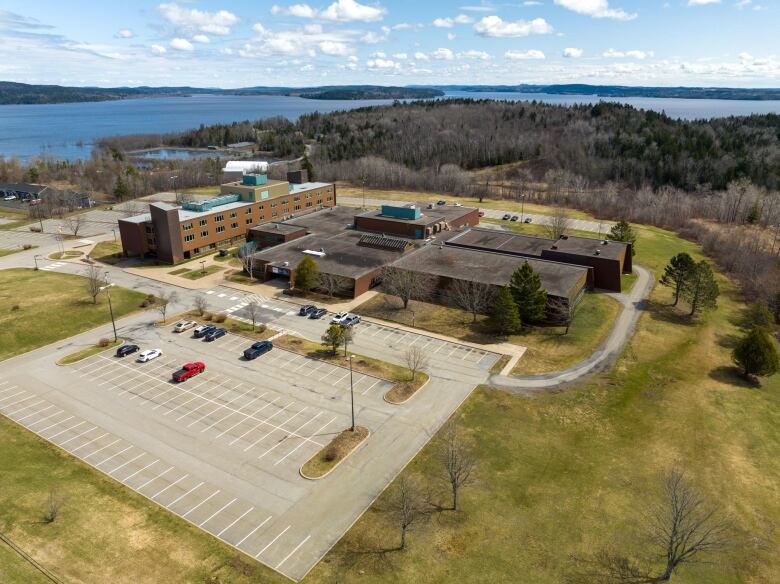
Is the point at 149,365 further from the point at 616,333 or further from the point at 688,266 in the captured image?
the point at 688,266

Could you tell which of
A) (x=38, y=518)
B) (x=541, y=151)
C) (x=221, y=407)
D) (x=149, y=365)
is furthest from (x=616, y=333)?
(x=541, y=151)

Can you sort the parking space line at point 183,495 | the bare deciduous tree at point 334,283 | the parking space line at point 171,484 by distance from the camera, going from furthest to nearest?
the bare deciduous tree at point 334,283
the parking space line at point 171,484
the parking space line at point 183,495

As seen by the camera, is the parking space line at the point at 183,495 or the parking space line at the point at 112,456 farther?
the parking space line at the point at 112,456

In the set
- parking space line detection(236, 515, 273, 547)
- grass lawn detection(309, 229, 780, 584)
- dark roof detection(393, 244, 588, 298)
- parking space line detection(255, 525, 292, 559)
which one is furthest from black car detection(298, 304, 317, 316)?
parking space line detection(255, 525, 292, 559)

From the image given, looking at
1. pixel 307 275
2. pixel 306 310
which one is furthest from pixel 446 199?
pixel 306 310

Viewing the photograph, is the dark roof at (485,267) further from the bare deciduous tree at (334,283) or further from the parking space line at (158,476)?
the parking space line at (158,476)

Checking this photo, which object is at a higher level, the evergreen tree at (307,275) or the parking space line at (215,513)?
the evergreen tree at (307,275)

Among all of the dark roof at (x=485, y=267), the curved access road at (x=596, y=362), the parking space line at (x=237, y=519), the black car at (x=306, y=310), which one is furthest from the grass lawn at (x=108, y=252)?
the curved access road at (x=596, y=362)

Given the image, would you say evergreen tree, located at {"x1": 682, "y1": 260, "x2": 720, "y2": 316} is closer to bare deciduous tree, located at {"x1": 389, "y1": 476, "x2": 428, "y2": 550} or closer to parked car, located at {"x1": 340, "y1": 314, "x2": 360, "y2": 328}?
parked car, located at {"x1": 340, "y1": 314, "x2": 360, "y2": 328}
